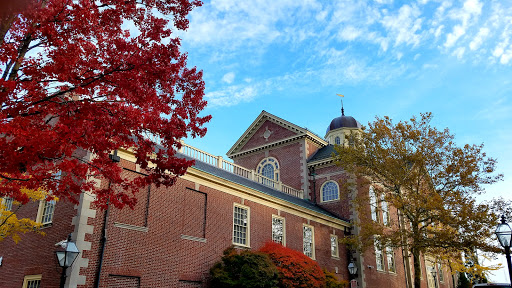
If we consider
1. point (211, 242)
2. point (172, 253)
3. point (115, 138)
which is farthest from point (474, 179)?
point (115, 138)

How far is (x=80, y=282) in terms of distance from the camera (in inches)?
547

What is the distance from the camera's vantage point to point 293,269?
19.8 meters

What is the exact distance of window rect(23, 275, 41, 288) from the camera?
48.4 ft

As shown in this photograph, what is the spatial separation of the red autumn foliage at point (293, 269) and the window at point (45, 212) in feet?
32.4

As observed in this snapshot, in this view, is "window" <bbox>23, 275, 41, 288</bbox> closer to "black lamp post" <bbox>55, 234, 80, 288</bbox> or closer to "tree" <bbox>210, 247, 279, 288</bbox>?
"black lamp post" <bbox>55, 234, 80, 288</bbox>

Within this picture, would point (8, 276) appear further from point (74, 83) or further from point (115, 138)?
point (74, 83)

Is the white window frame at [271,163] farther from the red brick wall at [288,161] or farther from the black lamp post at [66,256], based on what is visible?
the black lamp post at [66,256]

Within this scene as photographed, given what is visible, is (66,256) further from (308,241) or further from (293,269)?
(308,241)

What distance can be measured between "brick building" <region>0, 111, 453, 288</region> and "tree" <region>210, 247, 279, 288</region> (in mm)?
585

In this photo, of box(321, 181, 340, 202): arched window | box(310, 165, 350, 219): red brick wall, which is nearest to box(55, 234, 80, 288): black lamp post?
box(310, 165, 350, 219): red brick wall

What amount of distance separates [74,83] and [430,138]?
19.8 m

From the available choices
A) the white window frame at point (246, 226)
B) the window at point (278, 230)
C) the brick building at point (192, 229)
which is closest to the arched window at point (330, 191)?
the brick building at point (192, 229)

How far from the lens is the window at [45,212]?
16.3 m

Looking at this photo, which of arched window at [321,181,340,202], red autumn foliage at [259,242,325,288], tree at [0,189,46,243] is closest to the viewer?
tree at [0,189,46,243]
